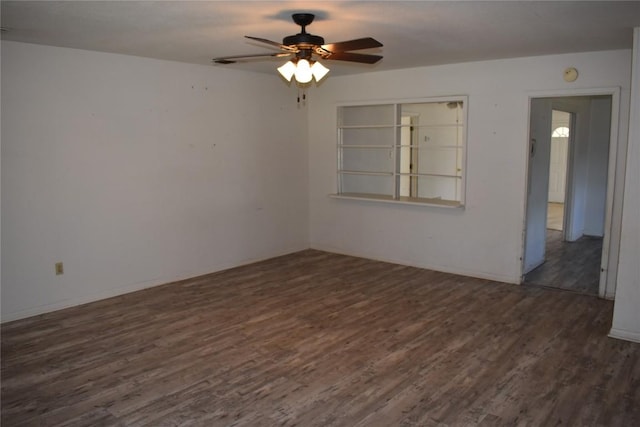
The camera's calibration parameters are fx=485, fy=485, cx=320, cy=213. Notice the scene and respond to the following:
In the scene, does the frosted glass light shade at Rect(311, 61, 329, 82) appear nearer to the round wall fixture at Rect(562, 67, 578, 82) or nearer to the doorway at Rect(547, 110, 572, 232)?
the round wall fixture at Rect(562, 67, 578, 82)

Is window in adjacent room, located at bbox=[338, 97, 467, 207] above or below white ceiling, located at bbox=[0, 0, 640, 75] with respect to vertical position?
below

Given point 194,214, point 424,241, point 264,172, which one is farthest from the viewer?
point 264,172

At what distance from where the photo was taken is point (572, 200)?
723 cm

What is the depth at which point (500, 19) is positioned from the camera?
11.1 ft

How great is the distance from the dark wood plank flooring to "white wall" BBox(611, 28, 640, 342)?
1150mm

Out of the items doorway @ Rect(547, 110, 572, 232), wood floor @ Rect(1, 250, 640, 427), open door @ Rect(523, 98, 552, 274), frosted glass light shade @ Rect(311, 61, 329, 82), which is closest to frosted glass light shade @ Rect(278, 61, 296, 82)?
frosted glass light shade @ Rect(311, 61, 329, 82)

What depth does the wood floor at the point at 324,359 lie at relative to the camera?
9.18 feet

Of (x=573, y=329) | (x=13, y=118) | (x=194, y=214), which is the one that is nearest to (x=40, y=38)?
(x=13, y=118)

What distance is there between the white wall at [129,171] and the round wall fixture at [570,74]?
3.30 metres

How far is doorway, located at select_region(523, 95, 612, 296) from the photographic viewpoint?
5449mm

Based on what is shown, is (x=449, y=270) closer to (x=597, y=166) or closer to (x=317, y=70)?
(x=317, y=70)

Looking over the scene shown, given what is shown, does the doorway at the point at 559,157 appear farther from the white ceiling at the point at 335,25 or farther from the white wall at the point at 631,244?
the white wall at the point at 631,244

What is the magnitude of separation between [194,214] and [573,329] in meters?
3.93

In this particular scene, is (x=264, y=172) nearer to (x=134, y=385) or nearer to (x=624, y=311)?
(x=134, y=385)
